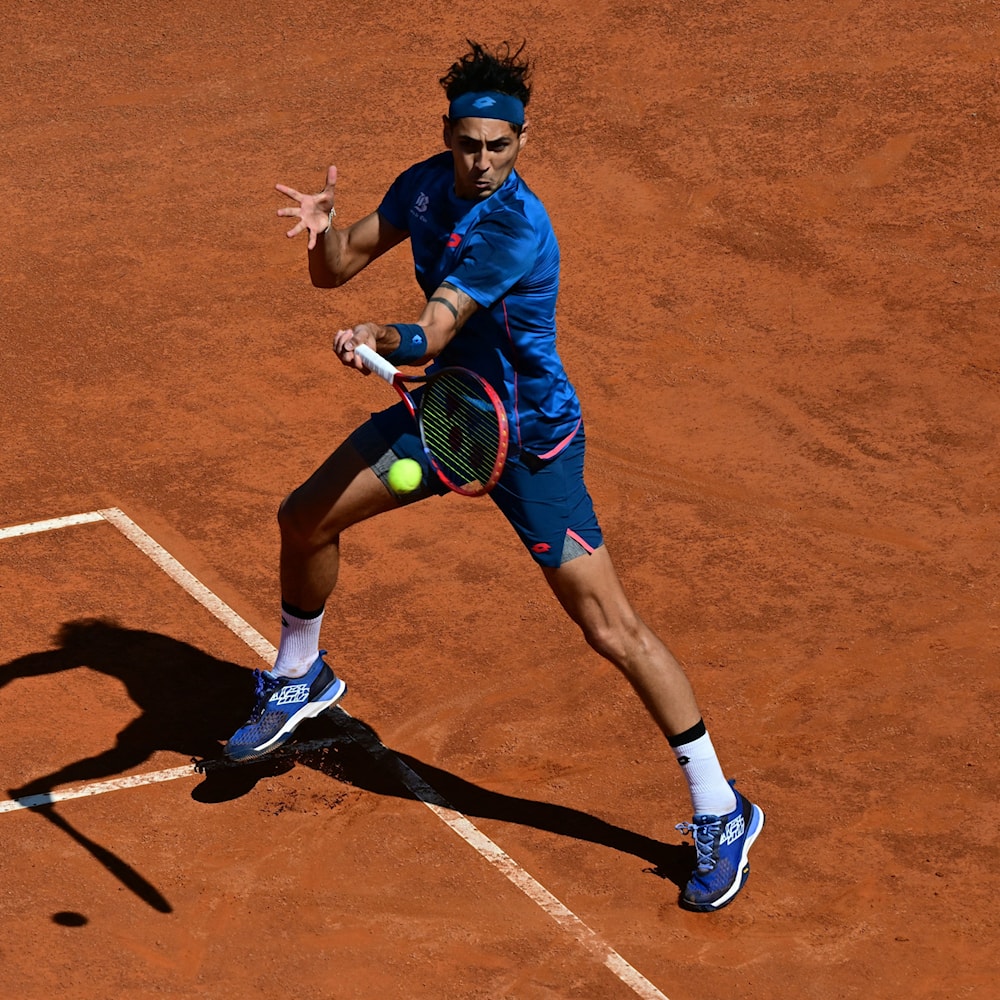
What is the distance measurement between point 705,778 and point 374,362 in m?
2.12

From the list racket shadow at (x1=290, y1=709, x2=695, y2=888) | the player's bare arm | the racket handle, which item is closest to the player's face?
the player's bare arm

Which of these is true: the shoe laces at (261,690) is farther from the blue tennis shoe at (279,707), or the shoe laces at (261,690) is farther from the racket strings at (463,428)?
the racket strings at (463,428)

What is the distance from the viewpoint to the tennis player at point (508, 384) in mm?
6070

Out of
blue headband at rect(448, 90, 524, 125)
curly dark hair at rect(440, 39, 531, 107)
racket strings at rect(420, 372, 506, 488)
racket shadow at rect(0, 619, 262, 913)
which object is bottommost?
racket shadow at rect(0, 619, 262, 913)

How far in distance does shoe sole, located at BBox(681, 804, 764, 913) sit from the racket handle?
2327 mm

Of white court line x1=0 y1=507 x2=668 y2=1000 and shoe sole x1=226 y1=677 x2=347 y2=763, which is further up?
shoe sole x1=226 y1=677 x2=347 y2=763

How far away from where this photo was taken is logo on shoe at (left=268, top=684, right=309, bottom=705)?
7117mm

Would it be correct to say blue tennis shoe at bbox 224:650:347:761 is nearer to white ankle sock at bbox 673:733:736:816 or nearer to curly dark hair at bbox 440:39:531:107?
white ankle sock at bbox 673:733:736:816

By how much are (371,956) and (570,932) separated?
2.43ft

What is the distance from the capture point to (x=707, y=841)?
252 inches

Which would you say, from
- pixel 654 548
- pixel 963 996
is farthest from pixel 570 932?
pixel 654 548

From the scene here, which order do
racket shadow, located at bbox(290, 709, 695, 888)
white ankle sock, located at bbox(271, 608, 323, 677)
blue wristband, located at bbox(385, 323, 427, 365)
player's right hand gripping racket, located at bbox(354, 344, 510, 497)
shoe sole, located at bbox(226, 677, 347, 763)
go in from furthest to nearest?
1. white ankle sock, located at bbox(271, 608, 323, 677)
2. shoe sole, located at bbox(226, 677, 347, 763)
3. racket shadow, located at bbox(290, 709, 695, 888)
4. player's right hand gripping racket, located at bbox(354, 344, 510, 497)
5. blue wristband, located at bbox(385, 323, 427, 365)

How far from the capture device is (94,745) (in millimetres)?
7258

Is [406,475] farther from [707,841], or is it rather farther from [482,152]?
[707,841]
